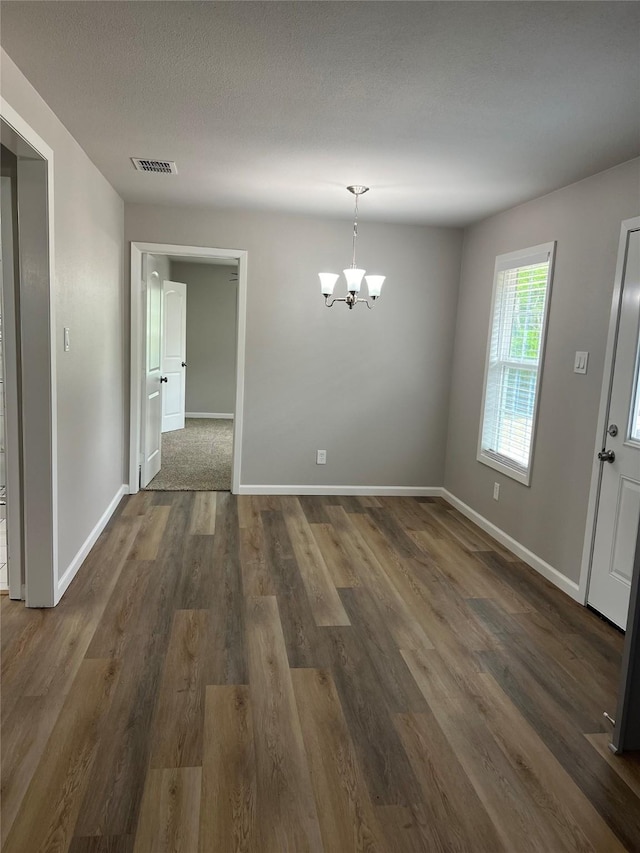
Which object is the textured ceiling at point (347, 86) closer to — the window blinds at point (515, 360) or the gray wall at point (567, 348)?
the gray wall at point (567, 348)

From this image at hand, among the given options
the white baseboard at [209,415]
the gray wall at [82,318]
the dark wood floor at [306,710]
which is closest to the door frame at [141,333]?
the gray wall at [82,318]

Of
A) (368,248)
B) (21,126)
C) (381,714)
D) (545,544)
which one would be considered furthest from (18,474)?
(368,248)

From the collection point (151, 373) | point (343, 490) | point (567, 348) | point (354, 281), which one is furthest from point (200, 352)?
point (567, 348)

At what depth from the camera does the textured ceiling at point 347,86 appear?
184cm

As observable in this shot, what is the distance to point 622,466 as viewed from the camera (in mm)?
3115

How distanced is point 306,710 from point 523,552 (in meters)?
2.24

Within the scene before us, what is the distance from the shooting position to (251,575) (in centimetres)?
355

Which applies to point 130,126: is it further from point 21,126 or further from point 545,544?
point 545,544

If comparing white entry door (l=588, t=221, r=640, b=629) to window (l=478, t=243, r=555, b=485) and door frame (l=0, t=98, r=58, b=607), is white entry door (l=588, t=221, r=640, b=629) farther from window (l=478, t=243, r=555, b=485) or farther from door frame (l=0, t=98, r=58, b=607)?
door frame (l=0, t=98, r=58, b=607)

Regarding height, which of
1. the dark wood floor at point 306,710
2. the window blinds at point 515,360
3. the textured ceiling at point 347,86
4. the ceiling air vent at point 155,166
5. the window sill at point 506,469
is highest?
the ceiling air vent at point 155,166

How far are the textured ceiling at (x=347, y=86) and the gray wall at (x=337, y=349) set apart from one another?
1.30 m

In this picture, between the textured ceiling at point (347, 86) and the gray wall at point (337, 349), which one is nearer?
the textured ceiling at point (347, 86)

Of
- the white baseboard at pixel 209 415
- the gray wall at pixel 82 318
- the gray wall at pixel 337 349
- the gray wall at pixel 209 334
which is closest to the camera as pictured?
the gray wall at pixel 82 318

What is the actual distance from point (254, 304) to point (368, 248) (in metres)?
1.09
